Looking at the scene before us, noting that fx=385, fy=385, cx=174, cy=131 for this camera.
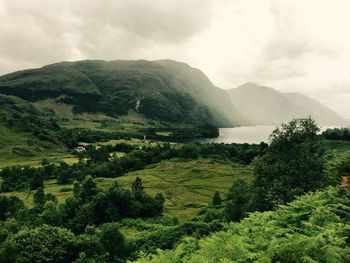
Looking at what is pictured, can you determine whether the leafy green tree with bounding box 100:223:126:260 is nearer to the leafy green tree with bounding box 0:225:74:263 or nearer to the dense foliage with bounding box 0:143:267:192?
the leafy green tree with bounding box 0:225:74:263

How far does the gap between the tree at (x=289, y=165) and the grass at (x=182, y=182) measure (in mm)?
42706

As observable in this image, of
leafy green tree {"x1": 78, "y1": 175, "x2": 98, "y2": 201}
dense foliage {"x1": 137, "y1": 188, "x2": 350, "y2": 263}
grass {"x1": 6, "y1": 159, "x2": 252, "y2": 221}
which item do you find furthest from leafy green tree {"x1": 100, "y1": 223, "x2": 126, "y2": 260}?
leafy green tree {"x1": 78, "y1": 175, "x2": 98, "y2": 201}

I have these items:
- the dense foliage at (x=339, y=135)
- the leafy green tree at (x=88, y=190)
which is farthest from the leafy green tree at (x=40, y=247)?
the dense foliage at (x=339, y=135)

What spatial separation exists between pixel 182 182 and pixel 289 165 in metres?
87.3

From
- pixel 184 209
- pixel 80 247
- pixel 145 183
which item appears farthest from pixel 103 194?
pixel 145 183

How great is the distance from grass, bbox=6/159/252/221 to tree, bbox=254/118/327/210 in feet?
140

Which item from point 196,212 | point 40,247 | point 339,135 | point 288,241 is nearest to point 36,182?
point 196,212

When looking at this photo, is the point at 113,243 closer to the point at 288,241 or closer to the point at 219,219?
the point at 219,219

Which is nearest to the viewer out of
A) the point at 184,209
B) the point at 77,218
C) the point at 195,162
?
the point at 77,218

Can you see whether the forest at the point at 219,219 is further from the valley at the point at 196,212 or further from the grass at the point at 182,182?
the grass at the point at 182,182

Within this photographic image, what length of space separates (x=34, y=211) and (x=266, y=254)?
79651mm

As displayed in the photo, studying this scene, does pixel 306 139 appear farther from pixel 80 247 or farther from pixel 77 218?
pixel 77 218

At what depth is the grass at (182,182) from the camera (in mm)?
108438

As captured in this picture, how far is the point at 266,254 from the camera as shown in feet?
52.4
